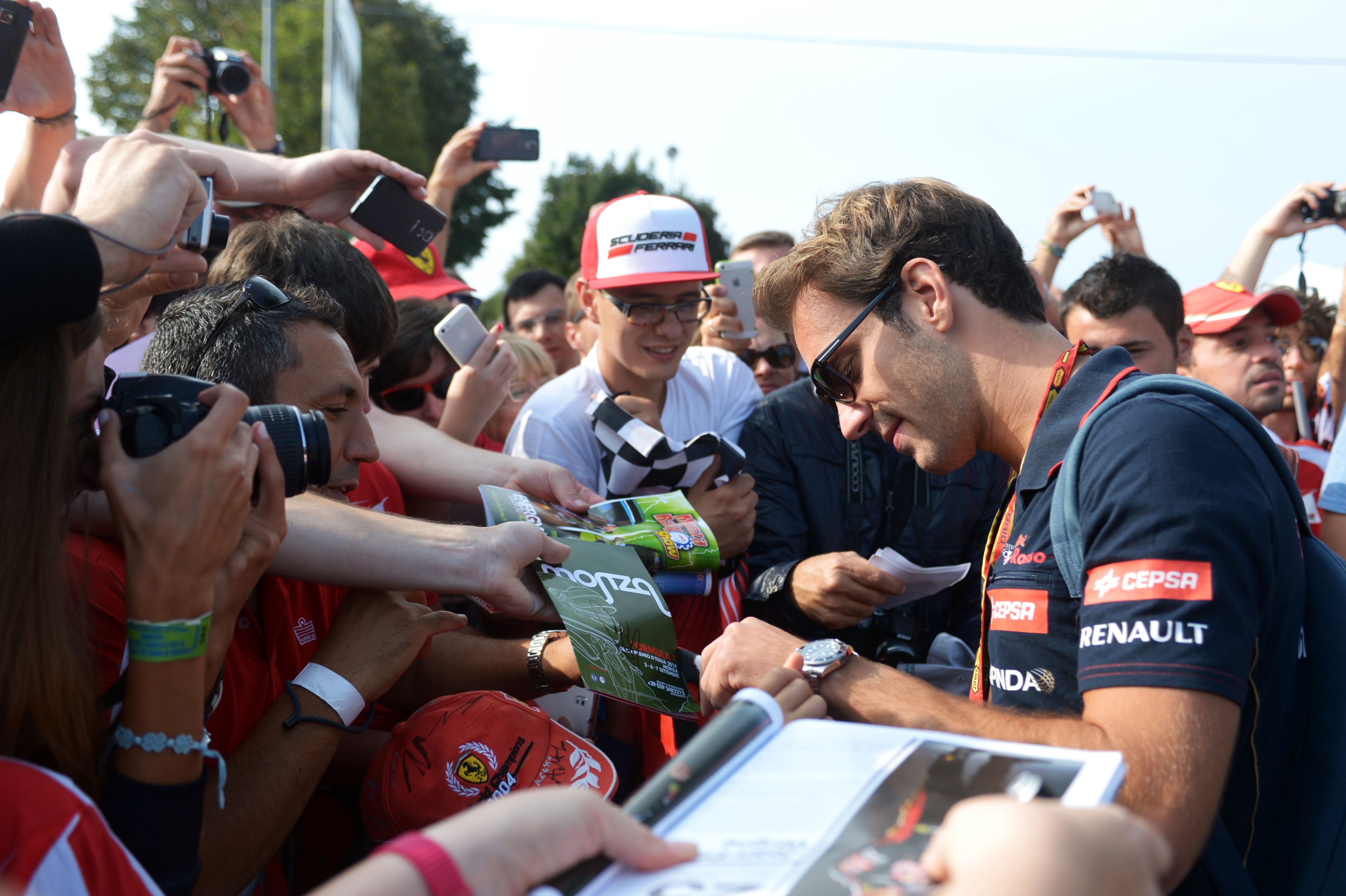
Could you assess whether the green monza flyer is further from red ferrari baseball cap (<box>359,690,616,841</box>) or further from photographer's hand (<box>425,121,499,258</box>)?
photographer's hand (<box>425,121,499,258</box>)

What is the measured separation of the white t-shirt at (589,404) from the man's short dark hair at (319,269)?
2.30 feet

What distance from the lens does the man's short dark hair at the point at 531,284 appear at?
25.7 ft

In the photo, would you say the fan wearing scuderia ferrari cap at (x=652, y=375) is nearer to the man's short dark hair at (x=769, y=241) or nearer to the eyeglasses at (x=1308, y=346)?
the man's short dark hair at (x=769, y=241)

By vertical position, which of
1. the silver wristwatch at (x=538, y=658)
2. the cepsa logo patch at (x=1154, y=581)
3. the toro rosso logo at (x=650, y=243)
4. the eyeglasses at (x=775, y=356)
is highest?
the toro rosso logo at (x=650, y=243)

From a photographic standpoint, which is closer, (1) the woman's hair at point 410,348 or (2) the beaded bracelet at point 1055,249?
(1) the woman's hair at point 410,348

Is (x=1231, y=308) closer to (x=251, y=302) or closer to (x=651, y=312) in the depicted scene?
(x=651, y=312)

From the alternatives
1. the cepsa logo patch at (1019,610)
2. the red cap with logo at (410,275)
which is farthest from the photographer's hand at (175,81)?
the cepsa logo patch at (1019,610)

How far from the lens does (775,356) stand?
5.29 m

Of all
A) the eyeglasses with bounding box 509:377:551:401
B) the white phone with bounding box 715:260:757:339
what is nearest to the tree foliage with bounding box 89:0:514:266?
the eyeglasses with bounding box 509:377:551:401

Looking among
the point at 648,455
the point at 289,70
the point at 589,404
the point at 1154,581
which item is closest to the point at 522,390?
the point at 589,404

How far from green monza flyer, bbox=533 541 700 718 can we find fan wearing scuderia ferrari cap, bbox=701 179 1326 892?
23 cm

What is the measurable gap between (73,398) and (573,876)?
3.95 ft

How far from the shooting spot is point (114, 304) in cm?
242

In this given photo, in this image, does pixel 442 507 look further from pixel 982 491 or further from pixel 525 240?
pixel 525 240
